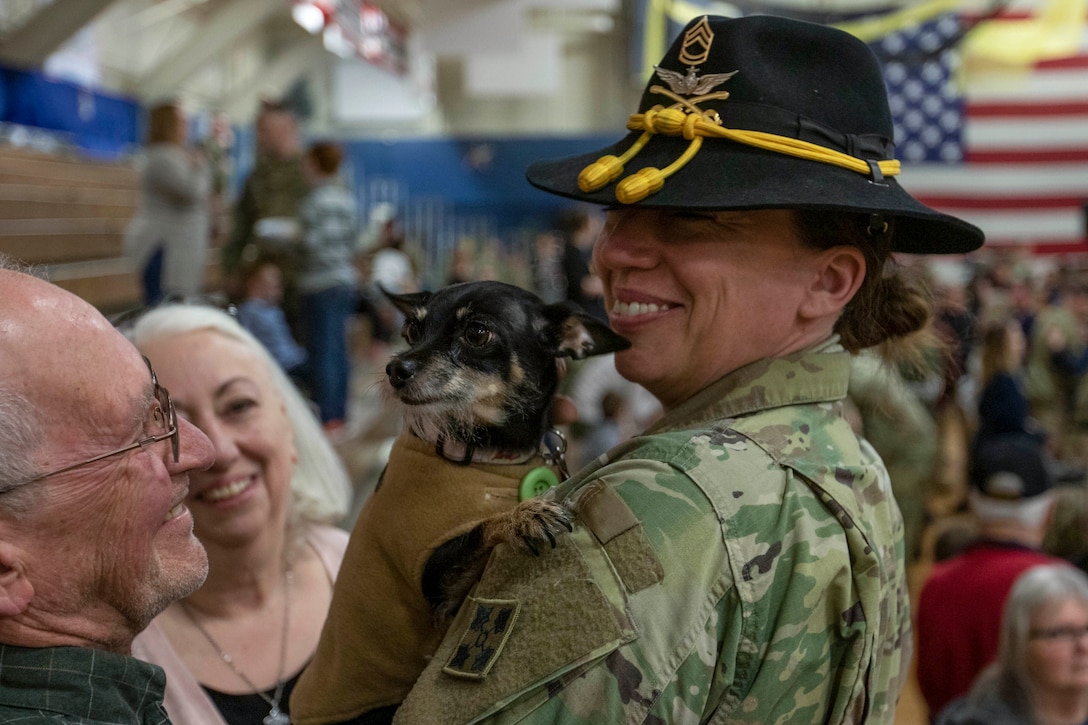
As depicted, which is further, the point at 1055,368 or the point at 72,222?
the point at 72,222

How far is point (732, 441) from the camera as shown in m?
1.35

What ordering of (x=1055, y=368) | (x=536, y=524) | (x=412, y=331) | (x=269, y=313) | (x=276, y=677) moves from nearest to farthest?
(x=536, y=524), (x=412, y=331), (x=276, y=677), (x=269, y=313), (x=1055, y=368)

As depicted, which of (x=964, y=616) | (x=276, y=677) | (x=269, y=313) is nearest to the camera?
(x=276, y=677)

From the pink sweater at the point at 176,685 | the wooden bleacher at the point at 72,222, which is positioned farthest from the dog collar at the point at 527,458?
the wooden bleacher at the point at 72,222

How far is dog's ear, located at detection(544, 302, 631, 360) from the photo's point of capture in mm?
1682

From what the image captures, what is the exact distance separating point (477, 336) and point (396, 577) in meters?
0.41

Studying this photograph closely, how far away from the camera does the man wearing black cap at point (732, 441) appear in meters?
1.22

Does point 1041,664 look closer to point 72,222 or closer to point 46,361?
point 46,361

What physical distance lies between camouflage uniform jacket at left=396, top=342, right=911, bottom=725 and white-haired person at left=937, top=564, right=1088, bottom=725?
6.36 ft

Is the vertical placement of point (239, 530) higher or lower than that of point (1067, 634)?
higher

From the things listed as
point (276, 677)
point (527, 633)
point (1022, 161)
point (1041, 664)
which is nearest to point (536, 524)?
point (527, 633)

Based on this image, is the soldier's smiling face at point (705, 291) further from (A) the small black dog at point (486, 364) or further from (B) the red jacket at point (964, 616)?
(B) the red jacket at point (964, 616)

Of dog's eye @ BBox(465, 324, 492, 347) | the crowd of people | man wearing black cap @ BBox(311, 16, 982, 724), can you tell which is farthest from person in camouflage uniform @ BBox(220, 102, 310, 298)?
man wearing black cap @ BBox(311, 16, 982, 724)

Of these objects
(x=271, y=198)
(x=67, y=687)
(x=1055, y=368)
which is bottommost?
(x=1055, y=368)
